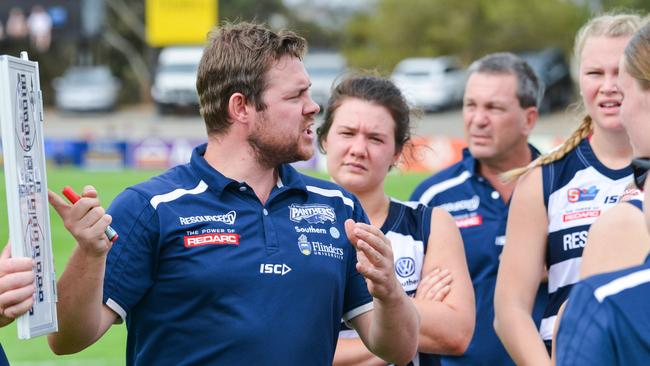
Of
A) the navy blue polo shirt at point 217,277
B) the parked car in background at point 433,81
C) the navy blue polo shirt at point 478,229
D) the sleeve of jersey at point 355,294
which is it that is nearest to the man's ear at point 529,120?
the navy blue polo shirt at point 478,229

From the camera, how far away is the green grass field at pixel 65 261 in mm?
8906

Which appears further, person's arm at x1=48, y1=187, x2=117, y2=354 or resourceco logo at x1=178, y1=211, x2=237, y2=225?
resourceco logo at x1=178, y1=211, x2=237, y2=225

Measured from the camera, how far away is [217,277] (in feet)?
10.5

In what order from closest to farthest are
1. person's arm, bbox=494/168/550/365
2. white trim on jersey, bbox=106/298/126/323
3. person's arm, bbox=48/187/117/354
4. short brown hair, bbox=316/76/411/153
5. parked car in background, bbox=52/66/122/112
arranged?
person's arm, bbox=48/187/117/354
white trim on jersey, bbox=106/298/126/323
person's arm, bbox=494/168/550/365
short brown hair, bbox=316/76/411/153
parked car in background, bbox=52/66/122/112

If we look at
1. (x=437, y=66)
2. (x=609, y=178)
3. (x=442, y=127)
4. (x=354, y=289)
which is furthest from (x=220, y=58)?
(x=437, y=66)

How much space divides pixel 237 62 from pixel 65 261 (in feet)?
31.1

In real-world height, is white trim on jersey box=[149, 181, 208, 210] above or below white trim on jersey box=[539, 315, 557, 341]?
above

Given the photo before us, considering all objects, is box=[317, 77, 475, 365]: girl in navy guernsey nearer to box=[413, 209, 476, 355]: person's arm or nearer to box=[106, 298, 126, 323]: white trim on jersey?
box=[413, 209, 476, 355]: person's arm

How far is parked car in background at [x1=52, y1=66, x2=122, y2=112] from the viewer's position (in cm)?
3672

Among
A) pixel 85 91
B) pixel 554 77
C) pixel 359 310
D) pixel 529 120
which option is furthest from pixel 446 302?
pixel 85 91

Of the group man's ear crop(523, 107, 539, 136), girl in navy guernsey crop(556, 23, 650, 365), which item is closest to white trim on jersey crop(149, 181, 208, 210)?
girl in navy guernsey crop(556, 23, 650, 365)

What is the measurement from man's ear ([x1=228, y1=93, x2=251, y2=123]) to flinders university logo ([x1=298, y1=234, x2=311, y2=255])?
1.47 feet

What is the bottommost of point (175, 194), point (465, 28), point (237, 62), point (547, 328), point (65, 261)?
point (65, 261)

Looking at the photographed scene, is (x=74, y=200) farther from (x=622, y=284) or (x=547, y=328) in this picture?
(x=547, y=328)
